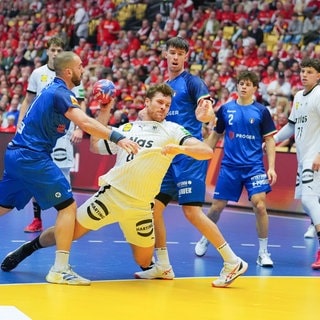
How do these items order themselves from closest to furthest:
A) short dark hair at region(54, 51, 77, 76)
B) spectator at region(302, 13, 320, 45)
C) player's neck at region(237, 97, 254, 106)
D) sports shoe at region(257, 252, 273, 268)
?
1. short dark hair at region(54, 51, 77, 76)
2. sports shoe at region(257, 252, 273, 268)
3. player's neck at region(237, 97, 254, 106)
4. spectator at region(302, 13, 320, 45)

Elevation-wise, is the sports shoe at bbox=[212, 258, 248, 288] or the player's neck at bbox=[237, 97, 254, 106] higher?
the player's neck at bbox=[237, 97, 254, 106]

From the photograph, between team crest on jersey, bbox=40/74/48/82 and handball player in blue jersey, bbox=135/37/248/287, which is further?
team crest on jersey, bbox=40/74/48/82

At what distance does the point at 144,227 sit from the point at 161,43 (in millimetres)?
15795

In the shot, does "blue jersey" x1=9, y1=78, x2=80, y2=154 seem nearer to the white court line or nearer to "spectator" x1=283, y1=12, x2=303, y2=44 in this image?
the white court line

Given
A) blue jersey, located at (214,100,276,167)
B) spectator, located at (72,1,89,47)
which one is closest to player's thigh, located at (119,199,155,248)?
blue jersey, located at (214,100,276,167)

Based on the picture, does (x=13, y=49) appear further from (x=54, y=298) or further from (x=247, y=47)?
(x=54, y=298)

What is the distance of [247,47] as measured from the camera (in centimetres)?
2038

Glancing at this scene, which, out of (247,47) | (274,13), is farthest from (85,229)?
(274,13)

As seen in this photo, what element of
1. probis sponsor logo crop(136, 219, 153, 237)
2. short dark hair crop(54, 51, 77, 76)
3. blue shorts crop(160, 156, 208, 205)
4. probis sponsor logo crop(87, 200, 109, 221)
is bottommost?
probis sponsor logo crop(136, 219, 153, 237)

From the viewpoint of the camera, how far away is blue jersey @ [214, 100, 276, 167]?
9.91 meters

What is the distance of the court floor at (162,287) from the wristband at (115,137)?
123 cm

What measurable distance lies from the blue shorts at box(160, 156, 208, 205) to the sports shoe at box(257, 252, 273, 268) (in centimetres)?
130

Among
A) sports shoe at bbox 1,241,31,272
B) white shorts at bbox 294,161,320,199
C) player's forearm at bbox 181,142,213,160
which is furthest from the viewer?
white shorts at bbox 294,161,320,199

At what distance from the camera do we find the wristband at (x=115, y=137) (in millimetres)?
7358
